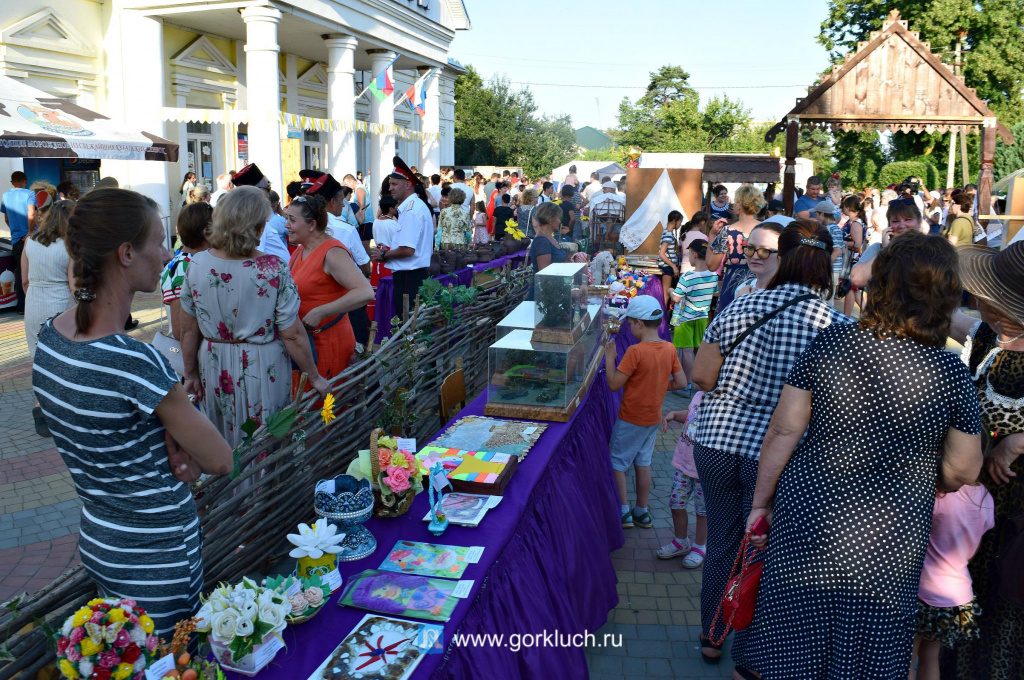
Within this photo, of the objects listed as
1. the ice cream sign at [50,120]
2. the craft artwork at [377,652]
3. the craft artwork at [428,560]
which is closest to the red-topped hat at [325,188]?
the craft artwork at [428,560]

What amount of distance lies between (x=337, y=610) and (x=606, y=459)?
2634mm

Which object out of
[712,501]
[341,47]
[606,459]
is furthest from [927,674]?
[341,47]

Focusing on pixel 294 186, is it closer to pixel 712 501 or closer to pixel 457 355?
pixel 457 355

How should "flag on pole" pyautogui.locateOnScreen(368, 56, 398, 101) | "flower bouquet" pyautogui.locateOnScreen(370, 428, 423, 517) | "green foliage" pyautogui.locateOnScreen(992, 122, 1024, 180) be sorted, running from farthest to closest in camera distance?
"green foliage" pyautogui.locateOnScreen(992, 122, 1024, 180) < "flag on pole" pyautogui.locateOnScreen(368, 56, 398, 101) < "flower bouquet" pyautogui.locateOnScreen(370, 428, 423, 517)

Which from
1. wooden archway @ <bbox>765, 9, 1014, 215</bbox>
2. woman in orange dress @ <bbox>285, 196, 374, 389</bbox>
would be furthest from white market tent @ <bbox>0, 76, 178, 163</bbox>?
wooden archway @ <bbox>765, 9, 1014, 215</bbox>

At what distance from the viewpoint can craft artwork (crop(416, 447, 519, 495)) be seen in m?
2.96

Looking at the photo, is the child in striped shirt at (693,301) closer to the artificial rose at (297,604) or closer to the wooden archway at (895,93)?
the wooden archway at (895,93)

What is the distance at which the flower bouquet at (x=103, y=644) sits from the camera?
1682 millimetres

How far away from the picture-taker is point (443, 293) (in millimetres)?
5320

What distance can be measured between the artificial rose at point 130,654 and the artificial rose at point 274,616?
0.28 m

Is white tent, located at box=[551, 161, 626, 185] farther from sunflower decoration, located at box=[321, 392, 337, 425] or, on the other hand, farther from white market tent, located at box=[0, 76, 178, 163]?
sunflower decoration, located at box=[321, 392, 337, 425]

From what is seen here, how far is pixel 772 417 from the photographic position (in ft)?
8.51

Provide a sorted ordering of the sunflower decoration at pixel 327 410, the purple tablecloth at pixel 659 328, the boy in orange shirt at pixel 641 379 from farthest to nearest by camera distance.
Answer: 1. the purple tablecloth at pixel 659 328
2. the boy in orange shirt at pixel 641 379
3. the sunflower decoration at pixel 327 410

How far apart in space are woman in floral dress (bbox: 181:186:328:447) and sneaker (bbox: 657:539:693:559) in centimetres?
226
